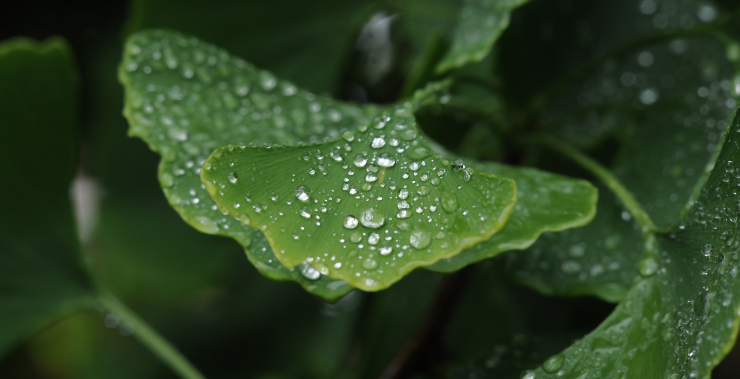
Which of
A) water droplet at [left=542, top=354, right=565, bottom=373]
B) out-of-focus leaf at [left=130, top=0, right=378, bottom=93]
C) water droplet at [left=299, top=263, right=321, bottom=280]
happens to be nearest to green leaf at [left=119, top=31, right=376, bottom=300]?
water droplet at [left=299, top=263, right=321, bottom=280]

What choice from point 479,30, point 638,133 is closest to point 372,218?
point 479,30

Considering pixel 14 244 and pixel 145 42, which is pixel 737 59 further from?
pixel 14 244

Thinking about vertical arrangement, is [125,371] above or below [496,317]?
below

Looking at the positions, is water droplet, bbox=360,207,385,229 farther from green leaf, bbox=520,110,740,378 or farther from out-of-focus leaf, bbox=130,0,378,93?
out-of-focus leaf, bbox=130,0,378,93

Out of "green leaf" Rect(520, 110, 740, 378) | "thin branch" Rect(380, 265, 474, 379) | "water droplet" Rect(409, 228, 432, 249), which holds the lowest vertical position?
"thin branch" Rect(380, 265, 474, 379)

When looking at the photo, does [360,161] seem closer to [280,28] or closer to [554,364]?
[554,364]

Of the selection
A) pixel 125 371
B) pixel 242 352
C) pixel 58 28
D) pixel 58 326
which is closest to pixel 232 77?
pixel 58 28
